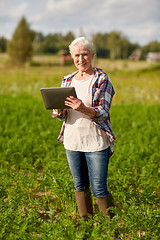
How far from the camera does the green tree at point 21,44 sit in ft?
118

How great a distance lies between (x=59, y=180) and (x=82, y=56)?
72.5 inches

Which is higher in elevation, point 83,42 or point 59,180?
point 83,42

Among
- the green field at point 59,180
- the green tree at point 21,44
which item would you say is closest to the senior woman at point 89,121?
the green field at point 59,180

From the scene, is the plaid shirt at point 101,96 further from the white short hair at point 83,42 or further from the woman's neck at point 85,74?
the white short hair at point 83,42

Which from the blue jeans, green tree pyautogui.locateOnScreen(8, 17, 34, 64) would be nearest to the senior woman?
the blue jeans

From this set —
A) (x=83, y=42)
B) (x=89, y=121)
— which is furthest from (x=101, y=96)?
(x=83, y=42)

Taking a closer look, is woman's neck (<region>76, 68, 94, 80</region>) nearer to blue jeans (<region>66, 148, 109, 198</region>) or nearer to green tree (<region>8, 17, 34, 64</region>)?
blue jeans (<region>66, 148, 109, 198</region>)

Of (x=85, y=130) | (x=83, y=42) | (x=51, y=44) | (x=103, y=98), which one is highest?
(x=51, y=44)

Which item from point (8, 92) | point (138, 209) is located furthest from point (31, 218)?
point (8, 92)

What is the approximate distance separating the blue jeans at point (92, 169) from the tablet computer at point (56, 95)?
55cm

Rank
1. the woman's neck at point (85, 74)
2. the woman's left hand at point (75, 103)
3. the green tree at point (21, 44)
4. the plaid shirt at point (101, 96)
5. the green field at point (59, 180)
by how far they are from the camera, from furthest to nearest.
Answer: the green tree at point (21, 44)
the green field at point (59, 180)
the woman's neck at point (85, 74)
the plaid shirt at point (101, 96)
the woman's left hand at point (75, 103)

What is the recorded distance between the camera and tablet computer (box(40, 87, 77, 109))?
2.29m

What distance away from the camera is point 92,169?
2594mm

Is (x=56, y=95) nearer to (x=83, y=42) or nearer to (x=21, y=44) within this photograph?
(x=83, y=42)
